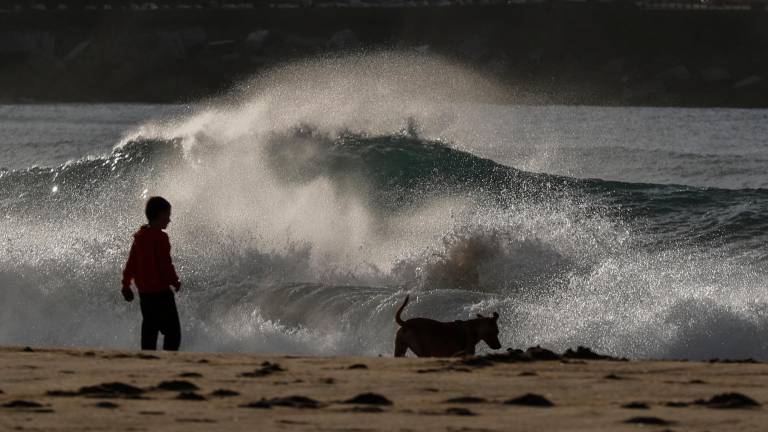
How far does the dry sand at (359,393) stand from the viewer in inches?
247

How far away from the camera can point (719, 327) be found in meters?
11.8

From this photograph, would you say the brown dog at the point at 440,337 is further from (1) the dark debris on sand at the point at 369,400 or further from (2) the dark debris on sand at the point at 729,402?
(2) the dark debris on sand at the point at 729,402

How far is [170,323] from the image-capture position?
31.9ft

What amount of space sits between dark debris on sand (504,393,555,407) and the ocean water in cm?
474

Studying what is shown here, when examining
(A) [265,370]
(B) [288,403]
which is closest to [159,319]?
(A) [265,370]

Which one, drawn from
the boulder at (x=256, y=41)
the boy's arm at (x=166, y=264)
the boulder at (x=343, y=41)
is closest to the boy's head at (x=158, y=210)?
the boy's arm at (x=166, y=264)

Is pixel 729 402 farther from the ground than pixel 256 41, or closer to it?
closer to it

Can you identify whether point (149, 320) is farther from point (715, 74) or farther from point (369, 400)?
point (715, 74)

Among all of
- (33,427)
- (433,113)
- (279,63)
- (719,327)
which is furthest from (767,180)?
(279,63)

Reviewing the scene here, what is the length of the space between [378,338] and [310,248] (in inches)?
154

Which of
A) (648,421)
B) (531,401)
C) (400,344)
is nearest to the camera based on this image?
(648,421)

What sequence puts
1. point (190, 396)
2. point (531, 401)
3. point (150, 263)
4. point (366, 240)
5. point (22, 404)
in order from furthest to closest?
point (366, 240) < point (150, 263) < point (190, 396) < point (531, 401) < point (22, 404)

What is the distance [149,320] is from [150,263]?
408mm

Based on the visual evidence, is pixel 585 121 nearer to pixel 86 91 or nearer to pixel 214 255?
A: pixel 214 255
